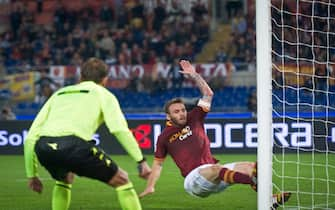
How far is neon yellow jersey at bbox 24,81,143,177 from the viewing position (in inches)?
265

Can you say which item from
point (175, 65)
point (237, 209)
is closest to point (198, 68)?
point (175, 65)

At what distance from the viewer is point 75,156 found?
6746mm

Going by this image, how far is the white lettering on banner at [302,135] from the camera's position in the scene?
1569 centimetres

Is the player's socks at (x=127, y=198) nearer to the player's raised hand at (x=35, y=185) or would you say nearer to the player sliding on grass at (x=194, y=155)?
the player's raised hand at (x=35, y=185)

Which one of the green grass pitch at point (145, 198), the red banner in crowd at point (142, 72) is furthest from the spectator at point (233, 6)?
the green grass pitch at point (145, 198)

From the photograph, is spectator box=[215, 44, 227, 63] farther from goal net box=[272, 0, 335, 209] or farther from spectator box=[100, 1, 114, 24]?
goal net box=[272, 0, 335, 209]

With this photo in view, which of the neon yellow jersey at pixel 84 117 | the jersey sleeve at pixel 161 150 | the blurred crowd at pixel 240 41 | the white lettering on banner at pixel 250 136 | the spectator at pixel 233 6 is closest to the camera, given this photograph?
→ the neon yellow jersey at pixel 84 117

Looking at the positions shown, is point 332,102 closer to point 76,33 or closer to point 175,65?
point 175,65

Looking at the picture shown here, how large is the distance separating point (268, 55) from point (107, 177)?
206 cm

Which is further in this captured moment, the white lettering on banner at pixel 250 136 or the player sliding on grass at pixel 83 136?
the white lettering on banner at pixel 250 136

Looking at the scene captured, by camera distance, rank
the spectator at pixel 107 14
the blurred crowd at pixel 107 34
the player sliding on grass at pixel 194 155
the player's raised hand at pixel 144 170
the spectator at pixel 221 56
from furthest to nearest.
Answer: the spectator at pixel 107 14
the blurred crowd at pixel 107 34
the spectator at pixel 221 56
the player sliding on grass at pixel 194 155
the player's raised hand at pixel 144 170

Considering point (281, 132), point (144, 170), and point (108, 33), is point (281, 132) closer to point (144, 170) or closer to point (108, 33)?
point (144, 170)

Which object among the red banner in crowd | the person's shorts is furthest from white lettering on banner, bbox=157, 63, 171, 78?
the person's shorts

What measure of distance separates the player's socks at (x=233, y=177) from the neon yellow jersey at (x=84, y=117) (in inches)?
73.6
